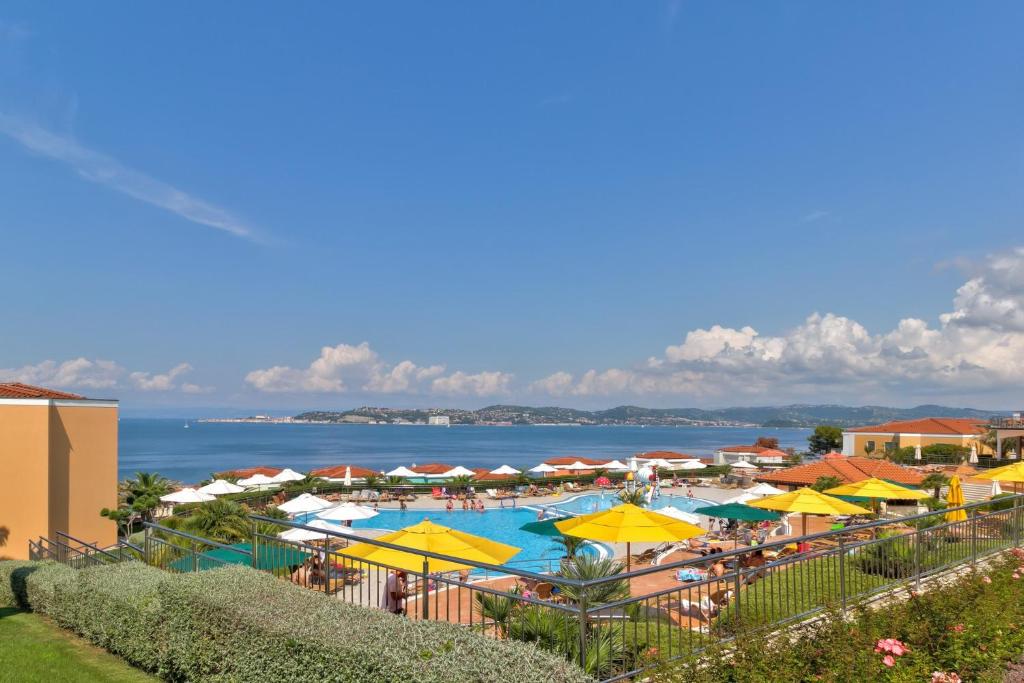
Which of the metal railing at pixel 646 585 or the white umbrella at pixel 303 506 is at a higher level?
the metal railing at pixel 646 585

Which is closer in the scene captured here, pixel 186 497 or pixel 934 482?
pixel 934 482

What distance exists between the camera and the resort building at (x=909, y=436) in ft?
180

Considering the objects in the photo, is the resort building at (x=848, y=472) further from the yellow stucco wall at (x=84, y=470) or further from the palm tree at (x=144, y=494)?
the palm tree at (x=144, y=494)

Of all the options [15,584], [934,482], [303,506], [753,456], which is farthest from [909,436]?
[15,584]

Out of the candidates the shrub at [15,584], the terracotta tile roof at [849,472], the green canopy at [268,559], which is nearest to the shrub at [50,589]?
the shrub at [15,584]

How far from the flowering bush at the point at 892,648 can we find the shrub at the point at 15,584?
1111cm

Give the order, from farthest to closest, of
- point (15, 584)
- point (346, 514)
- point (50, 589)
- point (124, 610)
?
point (346, 514)
point (15, 584)
point (50, 589)
point (124, 610)

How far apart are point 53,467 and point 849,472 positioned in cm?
2842

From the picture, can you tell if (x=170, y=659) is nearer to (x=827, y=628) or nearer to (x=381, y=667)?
(x=381, y=667)

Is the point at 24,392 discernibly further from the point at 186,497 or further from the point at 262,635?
the point at 262,635

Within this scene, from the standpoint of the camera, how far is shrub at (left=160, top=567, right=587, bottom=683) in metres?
5.05

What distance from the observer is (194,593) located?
7.38 m

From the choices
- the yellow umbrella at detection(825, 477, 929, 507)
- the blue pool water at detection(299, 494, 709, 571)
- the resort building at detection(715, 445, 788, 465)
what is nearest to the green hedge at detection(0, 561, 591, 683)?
the yellow umbrella at detection(825, 477, 929, 507)

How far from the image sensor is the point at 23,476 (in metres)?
18.2
